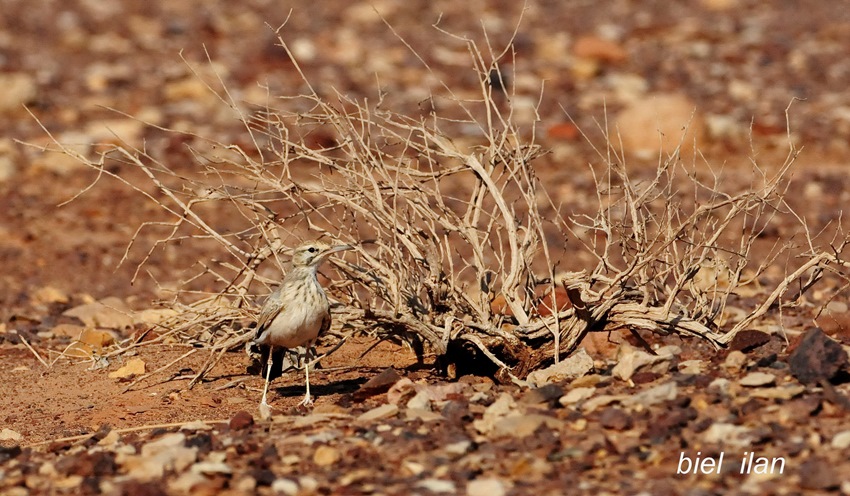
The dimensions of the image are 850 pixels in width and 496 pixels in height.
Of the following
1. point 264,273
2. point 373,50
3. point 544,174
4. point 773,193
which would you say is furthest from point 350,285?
point 373,50

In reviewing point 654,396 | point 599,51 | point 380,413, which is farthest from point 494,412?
point 599,51

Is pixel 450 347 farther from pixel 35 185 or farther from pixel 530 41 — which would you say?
pixel 530 41

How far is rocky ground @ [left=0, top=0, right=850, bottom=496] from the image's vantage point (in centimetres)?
488

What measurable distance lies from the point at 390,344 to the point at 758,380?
2.45 m

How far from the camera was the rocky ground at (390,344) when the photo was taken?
4.88 metres

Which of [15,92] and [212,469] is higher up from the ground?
[15,92]

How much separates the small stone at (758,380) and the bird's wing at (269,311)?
213 centimetres

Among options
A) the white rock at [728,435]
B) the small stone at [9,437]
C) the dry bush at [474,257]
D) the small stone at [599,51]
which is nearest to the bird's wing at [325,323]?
the dry bush at [474,257]

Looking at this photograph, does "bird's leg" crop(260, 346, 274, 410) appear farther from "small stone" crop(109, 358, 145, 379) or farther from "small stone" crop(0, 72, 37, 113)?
"small stone" crop(0, 72, 37, 113)

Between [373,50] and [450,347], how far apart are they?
1129cm

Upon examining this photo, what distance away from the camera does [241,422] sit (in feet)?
18.0

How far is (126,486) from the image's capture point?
4.71 m

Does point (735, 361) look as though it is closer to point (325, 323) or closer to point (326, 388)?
point (325, 323)

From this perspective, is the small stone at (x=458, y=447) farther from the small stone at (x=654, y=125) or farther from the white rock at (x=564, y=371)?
the small stone at (x=654, y=125)
